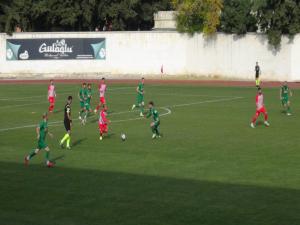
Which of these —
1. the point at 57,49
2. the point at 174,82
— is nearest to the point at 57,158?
the point at 174,82

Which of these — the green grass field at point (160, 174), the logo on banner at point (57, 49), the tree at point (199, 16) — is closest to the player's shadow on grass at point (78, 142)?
the green grass field at point (160, 174)

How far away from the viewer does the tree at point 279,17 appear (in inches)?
2478

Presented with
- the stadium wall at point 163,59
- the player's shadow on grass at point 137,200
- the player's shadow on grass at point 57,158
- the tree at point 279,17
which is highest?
the tree at point 279,17

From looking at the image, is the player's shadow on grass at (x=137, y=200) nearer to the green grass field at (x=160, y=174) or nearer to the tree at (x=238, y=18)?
the green grass field at (x=160, y=174)

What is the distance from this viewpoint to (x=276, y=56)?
64.8m

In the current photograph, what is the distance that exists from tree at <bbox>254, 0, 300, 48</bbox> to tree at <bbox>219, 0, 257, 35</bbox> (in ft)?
5.82

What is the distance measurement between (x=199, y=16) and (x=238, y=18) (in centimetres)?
416

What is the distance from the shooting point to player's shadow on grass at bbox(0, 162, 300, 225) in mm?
16000

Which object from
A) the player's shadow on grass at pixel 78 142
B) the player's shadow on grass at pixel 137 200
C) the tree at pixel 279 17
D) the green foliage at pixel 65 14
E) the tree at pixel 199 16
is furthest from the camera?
the green foliage at pixel 65 14

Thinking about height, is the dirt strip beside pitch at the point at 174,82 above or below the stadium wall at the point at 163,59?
below

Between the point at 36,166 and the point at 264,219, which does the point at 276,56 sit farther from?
the point at 264,219

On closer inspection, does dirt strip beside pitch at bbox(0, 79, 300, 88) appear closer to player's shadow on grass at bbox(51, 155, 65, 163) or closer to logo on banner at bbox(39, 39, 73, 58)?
logo on banner at bbox(39, 39, 73, 58)

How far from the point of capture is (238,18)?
66688 millimetres

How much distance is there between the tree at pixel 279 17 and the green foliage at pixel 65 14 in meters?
18.0
